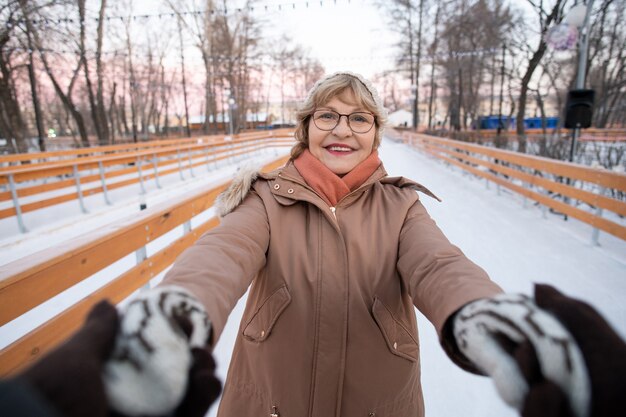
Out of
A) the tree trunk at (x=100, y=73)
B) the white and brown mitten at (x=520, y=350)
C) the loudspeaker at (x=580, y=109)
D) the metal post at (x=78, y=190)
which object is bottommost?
the metal post at (x=78, y=190)

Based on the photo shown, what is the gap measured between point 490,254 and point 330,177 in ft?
10.8

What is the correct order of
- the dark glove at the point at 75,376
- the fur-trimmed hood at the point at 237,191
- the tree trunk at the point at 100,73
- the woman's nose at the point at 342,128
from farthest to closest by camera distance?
1. the tree trunk at the point at 100,73
2. the woman's nose at the point at 342,128
3. the fur-trimmed hood at the point at 237,191
4. the dark glove at the point at 75,376

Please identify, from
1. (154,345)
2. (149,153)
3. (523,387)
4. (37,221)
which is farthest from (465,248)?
(149,153)

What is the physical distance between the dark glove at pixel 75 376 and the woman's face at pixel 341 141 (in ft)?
3.75

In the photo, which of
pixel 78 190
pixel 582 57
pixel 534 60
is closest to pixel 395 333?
pixel 78 190

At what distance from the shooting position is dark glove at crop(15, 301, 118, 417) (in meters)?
0.42

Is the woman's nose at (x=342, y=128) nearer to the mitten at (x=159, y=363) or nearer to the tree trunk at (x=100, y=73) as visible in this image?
the mitten at (x=159, y=363)

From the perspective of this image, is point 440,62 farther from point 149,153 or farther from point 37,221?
point 37,221

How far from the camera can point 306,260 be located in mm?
1186

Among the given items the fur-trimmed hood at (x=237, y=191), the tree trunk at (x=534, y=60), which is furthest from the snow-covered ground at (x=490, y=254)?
the tree trunk at (x=534, y=60)

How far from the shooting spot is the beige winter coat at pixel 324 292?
45.0 inches

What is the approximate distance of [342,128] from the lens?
1.52 m

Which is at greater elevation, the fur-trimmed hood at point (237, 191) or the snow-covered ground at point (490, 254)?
the fur-trimmed hood at point (237, 191)

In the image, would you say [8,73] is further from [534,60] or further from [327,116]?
[534,60]
